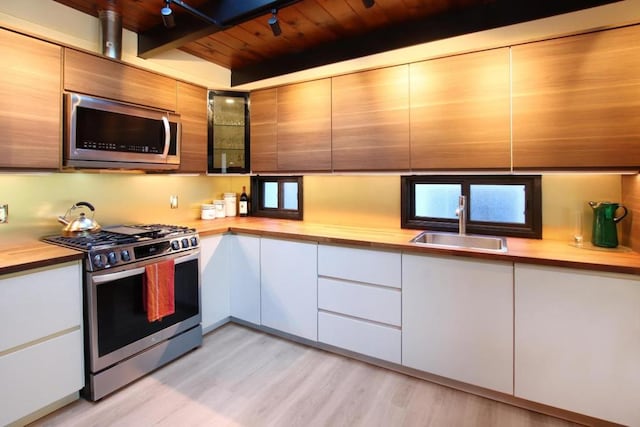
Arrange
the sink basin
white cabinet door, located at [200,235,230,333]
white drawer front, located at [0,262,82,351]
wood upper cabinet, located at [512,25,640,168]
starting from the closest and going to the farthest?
white drawer front, located at [0,262,82,351], wood upper cabinet, located at [512,25,640,168], the sink basin, white cabinet door, located at [200,235,230,333]

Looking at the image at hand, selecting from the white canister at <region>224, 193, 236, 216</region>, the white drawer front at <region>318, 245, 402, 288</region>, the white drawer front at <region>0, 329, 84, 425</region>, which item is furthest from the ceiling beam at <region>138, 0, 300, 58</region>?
the white drawer front at <region>0, 329, 84, 425</region>

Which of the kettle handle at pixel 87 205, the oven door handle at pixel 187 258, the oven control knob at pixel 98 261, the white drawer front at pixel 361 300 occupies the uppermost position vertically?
the kettle handle at pixel 87 205

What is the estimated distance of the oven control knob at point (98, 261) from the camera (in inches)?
74.4

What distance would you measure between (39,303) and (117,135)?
3.67 ft

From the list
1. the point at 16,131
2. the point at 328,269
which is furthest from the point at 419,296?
the point at 16,131

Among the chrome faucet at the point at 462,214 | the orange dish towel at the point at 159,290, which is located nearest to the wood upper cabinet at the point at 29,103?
the orange dish towel at the point at 159,290

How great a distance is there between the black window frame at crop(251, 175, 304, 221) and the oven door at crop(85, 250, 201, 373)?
115 centimetres

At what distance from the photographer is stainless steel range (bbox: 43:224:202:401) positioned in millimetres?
1924

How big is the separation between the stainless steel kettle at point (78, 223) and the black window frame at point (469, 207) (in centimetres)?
228

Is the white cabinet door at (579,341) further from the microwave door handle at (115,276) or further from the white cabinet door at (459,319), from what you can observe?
the microwave door handle at (115,276)

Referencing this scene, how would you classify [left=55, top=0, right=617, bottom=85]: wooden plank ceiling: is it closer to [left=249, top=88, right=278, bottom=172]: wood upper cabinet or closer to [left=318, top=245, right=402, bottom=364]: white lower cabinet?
[left=249, top=88, right=278, bottom=172]: wood upper cabinet

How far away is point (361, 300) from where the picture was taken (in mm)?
2318

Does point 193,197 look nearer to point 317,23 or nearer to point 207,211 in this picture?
point 207,211

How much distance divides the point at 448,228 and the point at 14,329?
2684 millimetres
